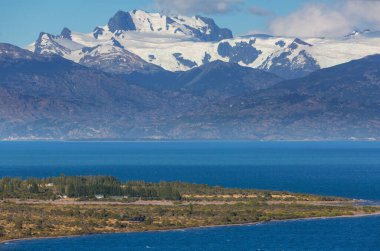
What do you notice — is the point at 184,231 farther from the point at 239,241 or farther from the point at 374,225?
the point at 374,225

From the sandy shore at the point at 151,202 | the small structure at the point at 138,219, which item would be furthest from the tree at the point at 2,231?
the sandy shore at the point at 151,202

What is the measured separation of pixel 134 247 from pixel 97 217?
83.8 ft

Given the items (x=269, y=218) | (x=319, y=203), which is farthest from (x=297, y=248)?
(x=319, y=203)

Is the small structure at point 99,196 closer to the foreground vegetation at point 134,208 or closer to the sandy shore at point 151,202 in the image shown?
the foreground vegetation at point 134,208

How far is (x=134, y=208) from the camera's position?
554 ft

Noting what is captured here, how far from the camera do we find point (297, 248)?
425 ft

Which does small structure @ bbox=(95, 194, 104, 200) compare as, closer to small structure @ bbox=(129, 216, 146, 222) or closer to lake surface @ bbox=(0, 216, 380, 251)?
small structure @ bbox=(129, 216, 146, 222)

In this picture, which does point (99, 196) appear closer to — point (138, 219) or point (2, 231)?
point (138, 219)

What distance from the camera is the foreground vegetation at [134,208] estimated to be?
484 feet

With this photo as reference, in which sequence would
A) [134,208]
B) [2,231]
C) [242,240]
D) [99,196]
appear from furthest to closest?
1. [99,196]
2. [134,208]
3. [2,231]
4. [242,240]

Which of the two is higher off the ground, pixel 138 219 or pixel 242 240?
pixel 138 219

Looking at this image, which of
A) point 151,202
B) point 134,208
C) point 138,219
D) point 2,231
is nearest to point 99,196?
point 151,202

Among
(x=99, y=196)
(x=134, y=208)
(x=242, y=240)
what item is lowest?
(x=242, y=240)

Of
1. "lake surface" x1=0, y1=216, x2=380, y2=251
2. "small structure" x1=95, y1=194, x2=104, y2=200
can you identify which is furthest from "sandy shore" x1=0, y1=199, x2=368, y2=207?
"lake surface" x1=0, y1=216, x2=380, y2=251
